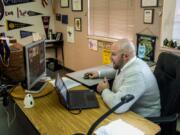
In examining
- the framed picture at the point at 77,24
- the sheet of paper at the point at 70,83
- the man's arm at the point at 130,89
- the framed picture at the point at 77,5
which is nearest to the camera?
the man's arm at the point at 130,89

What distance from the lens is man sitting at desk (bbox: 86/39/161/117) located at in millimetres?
1575

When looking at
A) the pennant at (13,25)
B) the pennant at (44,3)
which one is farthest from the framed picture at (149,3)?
the pennant at (13,25)

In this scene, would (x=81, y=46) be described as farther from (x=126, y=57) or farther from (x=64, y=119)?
(x=64, y=119)

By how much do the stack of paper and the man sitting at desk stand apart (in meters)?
0.20

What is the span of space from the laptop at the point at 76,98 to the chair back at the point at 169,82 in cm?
58

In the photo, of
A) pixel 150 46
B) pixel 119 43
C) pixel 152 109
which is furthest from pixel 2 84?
pixel 150 46

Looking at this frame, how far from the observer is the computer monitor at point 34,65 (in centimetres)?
163

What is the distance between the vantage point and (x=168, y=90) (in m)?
1.76

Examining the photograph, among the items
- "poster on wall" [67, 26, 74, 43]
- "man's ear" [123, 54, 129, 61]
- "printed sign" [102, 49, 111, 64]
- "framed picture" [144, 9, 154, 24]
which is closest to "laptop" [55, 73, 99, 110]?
"man's ear" [123, 54, 129, 61]

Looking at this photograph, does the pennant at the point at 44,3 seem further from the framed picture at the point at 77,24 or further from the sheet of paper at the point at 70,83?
the sheet of paper at the point at 70,83

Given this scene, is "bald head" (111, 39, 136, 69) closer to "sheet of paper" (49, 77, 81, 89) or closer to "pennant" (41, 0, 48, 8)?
"sheet of paper" (49, 77, 81, 89)

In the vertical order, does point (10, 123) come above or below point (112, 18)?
below

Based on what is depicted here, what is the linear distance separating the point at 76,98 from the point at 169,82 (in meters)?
0.79

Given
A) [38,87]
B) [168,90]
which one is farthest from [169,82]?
[38,87]
